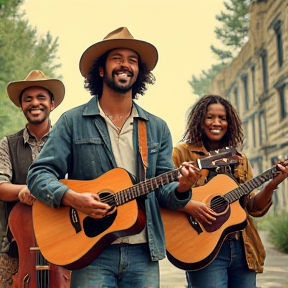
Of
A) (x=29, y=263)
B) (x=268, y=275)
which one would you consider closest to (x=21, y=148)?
(x=29, y=263)

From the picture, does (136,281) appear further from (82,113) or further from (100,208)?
(82,113)

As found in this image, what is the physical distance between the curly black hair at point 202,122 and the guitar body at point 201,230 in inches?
13.4

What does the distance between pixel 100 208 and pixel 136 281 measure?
1.25 feet

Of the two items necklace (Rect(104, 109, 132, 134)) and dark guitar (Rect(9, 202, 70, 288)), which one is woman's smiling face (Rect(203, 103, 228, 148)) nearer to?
necklace (Rect(104, 109, 132, 134))

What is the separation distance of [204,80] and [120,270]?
37.0ft

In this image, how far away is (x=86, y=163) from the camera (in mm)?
2590

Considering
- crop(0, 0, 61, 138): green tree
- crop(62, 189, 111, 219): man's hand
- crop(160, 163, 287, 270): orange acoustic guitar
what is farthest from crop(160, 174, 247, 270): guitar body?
crop(0, 0, 61, 138): green tree

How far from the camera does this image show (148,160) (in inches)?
103

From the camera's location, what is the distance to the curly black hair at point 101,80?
289cm

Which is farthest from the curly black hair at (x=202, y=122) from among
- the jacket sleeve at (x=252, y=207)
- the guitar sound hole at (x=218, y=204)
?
the guitar sound hole at (x=218, y=204)

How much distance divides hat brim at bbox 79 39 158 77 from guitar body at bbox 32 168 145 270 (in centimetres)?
67

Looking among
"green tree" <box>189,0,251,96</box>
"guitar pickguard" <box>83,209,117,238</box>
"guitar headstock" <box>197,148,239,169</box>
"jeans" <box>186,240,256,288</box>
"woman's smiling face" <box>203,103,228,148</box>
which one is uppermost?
"green tree" <box>189,0,251,96</box>

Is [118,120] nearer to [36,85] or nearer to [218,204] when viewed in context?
[218,204]

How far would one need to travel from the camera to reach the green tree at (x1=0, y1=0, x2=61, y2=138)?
39.8 feet
